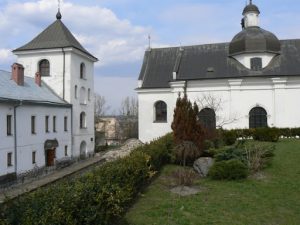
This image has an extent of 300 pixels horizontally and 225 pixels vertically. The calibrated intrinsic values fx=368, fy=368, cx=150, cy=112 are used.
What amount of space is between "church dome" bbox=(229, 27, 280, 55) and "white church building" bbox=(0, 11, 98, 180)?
49.3 ft

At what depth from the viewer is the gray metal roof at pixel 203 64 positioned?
32.1 m

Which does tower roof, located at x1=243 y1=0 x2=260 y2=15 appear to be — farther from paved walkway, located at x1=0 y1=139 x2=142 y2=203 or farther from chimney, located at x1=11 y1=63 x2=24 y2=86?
chimney, located at x1=11 y1=63 x2=24 y2=86

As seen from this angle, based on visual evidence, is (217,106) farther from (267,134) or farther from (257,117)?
(267,134)

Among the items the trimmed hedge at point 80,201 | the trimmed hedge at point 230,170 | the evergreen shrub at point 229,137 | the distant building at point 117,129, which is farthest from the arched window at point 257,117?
the distant building at point 117,129

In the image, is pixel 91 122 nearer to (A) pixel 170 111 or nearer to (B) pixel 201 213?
(A) pixel 170 111

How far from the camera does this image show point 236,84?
1272 inches

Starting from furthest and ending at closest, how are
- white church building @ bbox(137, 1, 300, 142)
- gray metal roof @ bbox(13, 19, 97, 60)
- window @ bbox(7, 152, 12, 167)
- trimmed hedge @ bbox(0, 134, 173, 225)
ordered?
gray metal roof @ bbox(13, 19, 97, 60) → white church building @ bbox(137, 1, 300, 142) → window @ bbox(7, 152, 12, 167) → trimmed hedge @ bbox(0, 134, 173, 225)

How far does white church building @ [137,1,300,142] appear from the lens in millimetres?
31281

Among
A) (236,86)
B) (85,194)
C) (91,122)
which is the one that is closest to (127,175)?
(85,194)

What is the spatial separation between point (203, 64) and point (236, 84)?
13.4 feet

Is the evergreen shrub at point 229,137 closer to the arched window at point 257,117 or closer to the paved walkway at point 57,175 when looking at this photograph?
the arched window at point 257,117

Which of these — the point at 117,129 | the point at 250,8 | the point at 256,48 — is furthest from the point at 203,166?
the point at 117,129

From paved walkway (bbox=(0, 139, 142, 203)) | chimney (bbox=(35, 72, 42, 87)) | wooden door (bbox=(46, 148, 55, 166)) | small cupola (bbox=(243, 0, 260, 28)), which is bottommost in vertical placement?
paved walkway (bbox=(0, 139, 142, 203))

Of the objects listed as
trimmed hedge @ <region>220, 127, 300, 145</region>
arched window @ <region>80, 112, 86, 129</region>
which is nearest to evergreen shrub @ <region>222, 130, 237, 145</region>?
trimmed hedge @ <region>220, 127, 300, 145</region>
